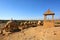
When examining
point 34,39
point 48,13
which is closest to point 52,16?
point 48,13

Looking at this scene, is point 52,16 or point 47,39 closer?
point 47,39

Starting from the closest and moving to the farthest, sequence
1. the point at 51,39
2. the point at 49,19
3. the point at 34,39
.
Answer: the point at 51,39 → the point at 34,39 → the point at 49,19

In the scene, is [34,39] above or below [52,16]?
below

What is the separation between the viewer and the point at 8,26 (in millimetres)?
16672

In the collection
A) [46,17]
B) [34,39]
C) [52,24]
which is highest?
[46,17]

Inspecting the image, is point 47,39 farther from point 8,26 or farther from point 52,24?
point 8,26

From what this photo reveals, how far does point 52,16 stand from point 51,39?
25.3 feet

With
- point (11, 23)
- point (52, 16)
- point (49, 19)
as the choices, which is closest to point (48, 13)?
point (52, 16)

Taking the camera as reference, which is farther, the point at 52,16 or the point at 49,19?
the point at 49,19

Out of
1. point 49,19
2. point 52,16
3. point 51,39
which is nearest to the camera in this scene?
point 51,39

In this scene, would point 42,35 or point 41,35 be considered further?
point 41,35

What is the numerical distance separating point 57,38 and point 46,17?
8.07 metres

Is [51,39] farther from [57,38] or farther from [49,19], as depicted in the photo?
[49,19]

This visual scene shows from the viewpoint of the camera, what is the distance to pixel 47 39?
8.00 meters
